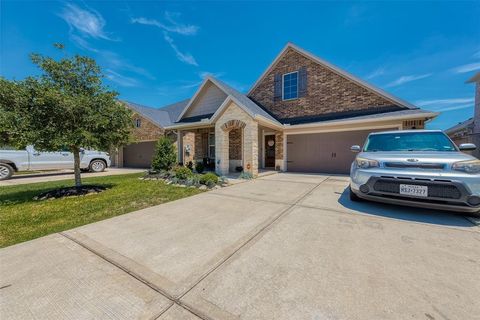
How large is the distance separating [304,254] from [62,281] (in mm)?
2720

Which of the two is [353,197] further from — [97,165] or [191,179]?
[97,165]

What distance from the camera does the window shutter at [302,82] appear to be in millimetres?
10859

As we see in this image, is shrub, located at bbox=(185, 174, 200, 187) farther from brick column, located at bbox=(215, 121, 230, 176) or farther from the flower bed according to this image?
brick column, located at bbox=(215, 121, 230, 176)

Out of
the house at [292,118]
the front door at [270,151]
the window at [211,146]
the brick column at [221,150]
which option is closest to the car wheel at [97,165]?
the house at [292,118]

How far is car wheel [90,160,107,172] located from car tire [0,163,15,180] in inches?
134

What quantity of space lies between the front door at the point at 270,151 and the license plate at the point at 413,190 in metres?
8.26

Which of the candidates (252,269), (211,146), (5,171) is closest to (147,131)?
(211,146)

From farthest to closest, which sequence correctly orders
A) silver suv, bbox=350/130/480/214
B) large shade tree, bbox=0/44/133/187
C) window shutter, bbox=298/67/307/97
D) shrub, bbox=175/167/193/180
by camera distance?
window shutter, bbox=298/67/307/97, shrub, bbox=175/167/193/180, large shade tree, bbox=0/44/133/187, silver suv, bbox=350/130/480/214

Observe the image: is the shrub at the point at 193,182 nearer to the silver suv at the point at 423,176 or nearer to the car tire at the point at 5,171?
the silver suv at the point at 423,176

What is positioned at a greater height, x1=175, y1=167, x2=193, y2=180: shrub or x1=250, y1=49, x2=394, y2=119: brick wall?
x1=250, y1=49, x2=394, y2=119: brick wall

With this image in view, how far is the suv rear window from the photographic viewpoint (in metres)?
4.08

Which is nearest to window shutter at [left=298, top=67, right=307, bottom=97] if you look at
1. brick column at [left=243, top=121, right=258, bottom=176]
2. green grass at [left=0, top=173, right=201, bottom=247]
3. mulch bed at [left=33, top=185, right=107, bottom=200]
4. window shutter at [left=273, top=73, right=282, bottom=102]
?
window shutter at [left=273, top=73, right=282, bottom=102]

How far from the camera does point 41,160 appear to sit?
399 inches

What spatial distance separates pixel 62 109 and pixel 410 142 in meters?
9.15
